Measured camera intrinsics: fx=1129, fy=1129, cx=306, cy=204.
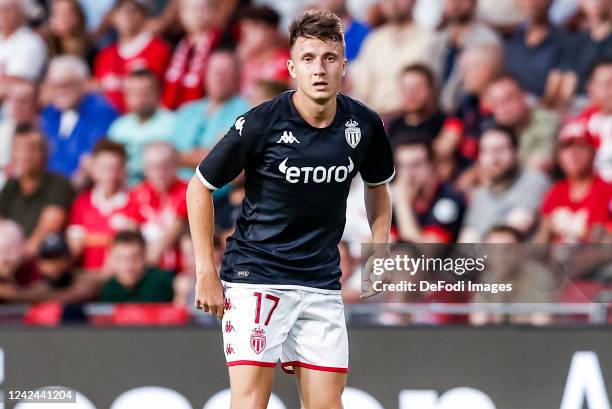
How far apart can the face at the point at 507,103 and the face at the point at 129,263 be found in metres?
2.61

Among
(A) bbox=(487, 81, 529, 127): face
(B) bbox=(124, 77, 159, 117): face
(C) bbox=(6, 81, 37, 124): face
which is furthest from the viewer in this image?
(C) bbox=(6, 81, 37, 124): face

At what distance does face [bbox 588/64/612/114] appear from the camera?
7617mm

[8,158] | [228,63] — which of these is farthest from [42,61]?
[228,63]

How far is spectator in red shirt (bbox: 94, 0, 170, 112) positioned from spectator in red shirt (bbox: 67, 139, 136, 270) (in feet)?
2.37

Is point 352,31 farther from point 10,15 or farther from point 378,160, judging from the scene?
point 378,160

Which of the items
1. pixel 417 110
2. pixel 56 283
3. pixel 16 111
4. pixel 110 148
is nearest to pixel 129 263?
pixel 56 283

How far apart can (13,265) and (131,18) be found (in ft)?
7.59

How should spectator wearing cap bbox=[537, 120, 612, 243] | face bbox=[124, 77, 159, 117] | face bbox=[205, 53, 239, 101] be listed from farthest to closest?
face bbox=[124, 77, 159, 117], face bbox=[205, 53, 239, 101], spectator wearing cap bbox=[537, 120, 612, 243]

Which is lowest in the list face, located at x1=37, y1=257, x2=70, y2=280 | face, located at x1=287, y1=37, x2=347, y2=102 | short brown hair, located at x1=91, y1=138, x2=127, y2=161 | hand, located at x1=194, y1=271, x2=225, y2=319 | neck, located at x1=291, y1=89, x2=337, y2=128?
hand, located at x1=194, y1=271, x2=225, y2=319

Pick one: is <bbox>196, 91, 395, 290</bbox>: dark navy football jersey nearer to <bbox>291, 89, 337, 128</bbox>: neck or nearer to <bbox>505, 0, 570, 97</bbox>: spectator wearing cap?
<bbox>291, 89, 337, 128</bbox>: neck

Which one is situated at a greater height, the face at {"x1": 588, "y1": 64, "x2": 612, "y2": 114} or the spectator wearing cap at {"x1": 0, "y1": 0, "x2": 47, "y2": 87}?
the spectator wearing cap at {"x1": 0, "y1": 0, "x2": 47, "y2": 87}

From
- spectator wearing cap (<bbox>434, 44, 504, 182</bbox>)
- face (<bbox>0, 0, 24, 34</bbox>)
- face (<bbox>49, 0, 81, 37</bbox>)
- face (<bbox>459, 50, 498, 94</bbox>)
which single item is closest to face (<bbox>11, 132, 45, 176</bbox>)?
face (<bbox>49, 0, 81, 37</bbox>)

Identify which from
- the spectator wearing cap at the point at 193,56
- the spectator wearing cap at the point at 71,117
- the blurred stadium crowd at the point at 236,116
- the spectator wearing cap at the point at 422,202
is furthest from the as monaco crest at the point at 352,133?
the spectator wearing cap at the point at 71,117

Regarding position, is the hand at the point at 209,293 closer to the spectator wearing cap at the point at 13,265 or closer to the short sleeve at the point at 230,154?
the short sleeve at the point at 230,154
